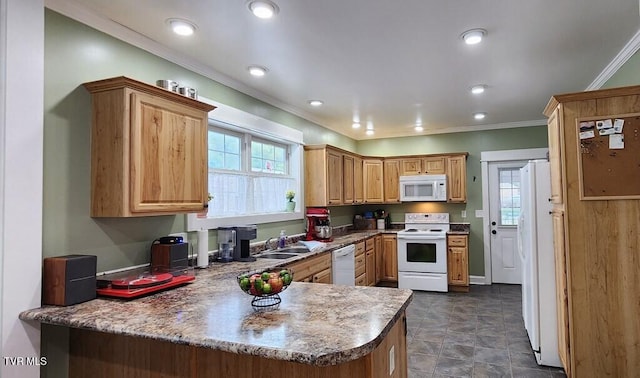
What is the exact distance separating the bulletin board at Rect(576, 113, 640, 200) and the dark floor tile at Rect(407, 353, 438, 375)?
5.89 ft

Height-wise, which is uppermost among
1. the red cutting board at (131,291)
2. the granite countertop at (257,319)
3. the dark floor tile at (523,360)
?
the red cutting board at (131,291)

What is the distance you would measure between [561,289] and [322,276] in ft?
6.95

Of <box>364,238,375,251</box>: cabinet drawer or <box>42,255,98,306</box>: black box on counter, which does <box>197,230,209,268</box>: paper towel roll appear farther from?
<box>364,238,375,251</box>: cabinet drawer

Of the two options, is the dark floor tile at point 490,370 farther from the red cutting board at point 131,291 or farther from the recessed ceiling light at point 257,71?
the recessed ceiling light at point 257,71

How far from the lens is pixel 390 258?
6.11 meters

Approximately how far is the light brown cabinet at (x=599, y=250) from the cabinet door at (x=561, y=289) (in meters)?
0.06

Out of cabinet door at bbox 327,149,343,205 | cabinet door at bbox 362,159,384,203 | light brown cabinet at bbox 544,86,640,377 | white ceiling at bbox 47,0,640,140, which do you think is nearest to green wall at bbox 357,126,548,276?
cabinet door at bbox 362,159,384,203

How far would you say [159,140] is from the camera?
2.43 metres

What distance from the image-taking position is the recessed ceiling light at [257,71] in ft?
10.8

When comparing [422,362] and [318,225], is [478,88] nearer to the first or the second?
[318,225]

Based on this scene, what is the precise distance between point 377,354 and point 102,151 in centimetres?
193

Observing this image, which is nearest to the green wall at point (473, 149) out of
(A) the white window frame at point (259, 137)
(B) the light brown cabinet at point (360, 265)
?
(B) the light brown cabinet at point (360, 265)

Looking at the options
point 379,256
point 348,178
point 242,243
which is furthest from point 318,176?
point 379,256

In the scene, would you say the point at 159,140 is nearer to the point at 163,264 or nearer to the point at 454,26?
the point at 163,264
